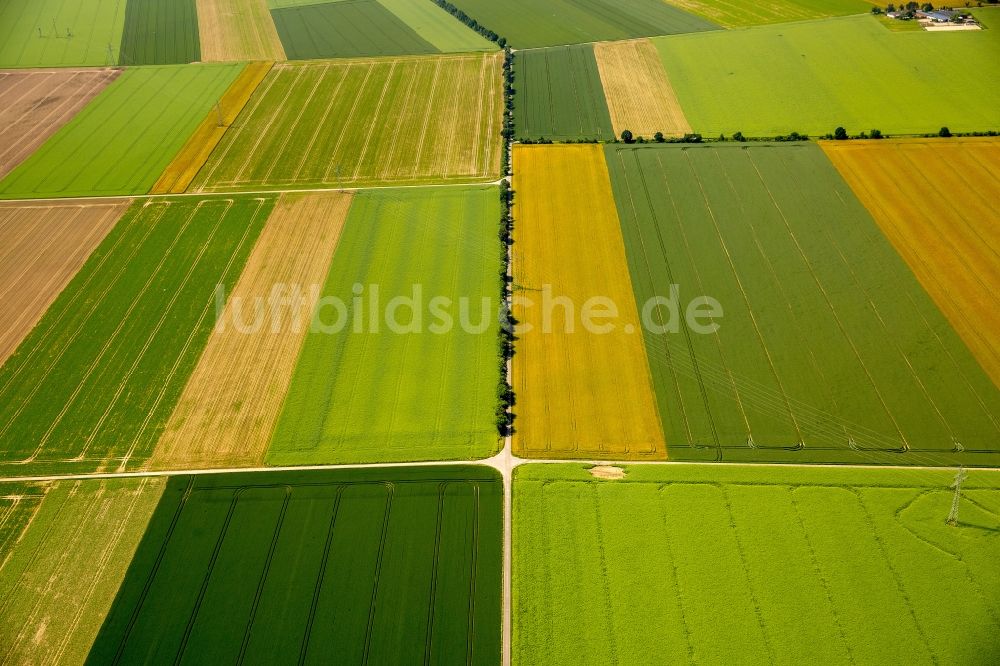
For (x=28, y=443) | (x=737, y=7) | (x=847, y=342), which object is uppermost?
(x=737, y=7)

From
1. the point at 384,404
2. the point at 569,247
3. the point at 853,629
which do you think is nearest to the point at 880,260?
the point at 569,247

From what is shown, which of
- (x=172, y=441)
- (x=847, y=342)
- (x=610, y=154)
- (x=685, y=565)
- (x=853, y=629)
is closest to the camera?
(x=853, y=629)

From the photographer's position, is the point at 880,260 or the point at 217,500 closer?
the point at 217,500

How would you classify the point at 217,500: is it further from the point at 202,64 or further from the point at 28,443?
the point at 202,64

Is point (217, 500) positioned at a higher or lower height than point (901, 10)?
lower

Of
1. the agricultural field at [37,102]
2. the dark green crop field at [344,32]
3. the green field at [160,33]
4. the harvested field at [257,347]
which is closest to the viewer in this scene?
the harvested field at [257,347]

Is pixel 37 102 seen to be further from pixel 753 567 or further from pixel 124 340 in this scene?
pixel 753 567

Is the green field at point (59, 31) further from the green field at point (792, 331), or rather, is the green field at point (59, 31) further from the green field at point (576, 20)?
the green field at point (792, 331)

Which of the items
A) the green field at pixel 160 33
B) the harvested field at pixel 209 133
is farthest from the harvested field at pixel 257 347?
the green field at pixel 160 33
